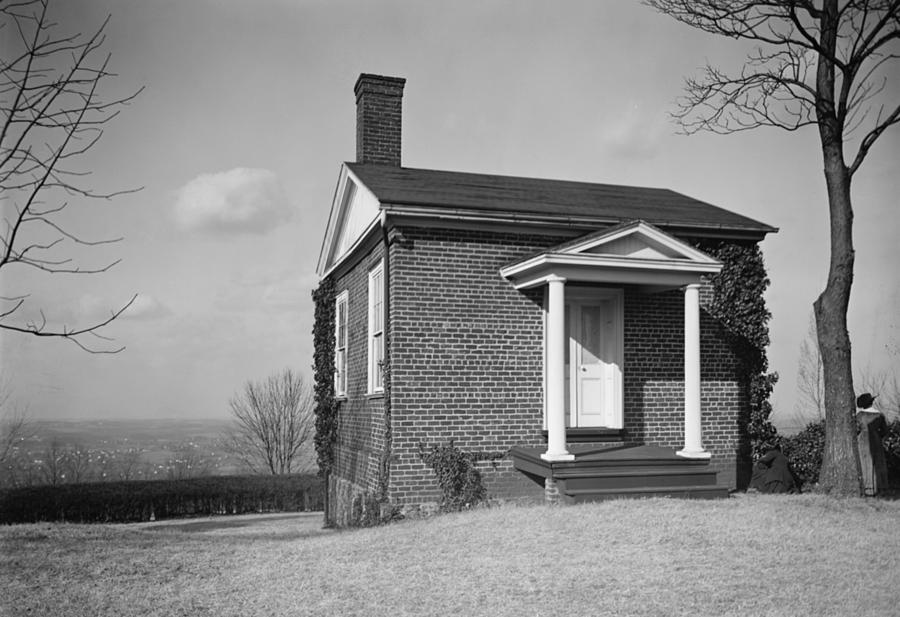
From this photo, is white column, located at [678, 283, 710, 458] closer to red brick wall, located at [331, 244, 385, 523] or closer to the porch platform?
the porch platform

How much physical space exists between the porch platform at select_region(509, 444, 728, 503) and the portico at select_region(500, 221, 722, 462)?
0.21m

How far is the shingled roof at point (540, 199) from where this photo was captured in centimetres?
1311

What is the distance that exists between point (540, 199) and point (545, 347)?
2.74m

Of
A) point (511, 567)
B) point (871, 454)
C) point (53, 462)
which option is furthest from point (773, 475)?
point (53, 462)

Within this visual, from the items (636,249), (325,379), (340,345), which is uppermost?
(636,249)

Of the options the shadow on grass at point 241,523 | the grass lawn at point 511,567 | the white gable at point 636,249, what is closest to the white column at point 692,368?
the white gable at point 636,249

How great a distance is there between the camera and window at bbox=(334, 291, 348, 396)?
688 inches

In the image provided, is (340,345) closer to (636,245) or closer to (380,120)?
(380,120)

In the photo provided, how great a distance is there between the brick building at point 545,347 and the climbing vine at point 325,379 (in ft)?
12.3

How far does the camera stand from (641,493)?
461 inches

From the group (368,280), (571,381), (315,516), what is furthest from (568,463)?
(315,516)

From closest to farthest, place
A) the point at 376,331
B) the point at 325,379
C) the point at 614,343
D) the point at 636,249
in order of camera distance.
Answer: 1. the point at 636,249
2. the point at 614,343
3. the point at 376,331
4. the point at 325,379

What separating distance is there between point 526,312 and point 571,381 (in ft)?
4.47

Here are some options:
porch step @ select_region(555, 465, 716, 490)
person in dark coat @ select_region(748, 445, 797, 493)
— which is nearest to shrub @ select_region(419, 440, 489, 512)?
porch step @ select_region(555, 465, 716, 490)
